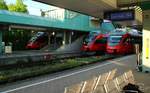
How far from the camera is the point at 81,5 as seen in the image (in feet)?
61.5

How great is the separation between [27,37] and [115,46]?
21072mm

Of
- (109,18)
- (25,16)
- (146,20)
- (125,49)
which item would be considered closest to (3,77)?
(109,18)

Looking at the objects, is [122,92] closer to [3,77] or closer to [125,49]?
[3,77]

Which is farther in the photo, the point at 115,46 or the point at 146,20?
the point at 115,46

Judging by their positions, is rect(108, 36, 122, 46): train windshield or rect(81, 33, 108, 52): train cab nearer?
rect(108, 36, 122, 46): train windshield

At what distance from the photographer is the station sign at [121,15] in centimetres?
2007

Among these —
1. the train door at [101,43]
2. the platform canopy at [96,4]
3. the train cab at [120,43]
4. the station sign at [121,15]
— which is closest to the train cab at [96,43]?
the train door at [101,43]

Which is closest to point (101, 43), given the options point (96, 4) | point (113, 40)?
point (113, 40)

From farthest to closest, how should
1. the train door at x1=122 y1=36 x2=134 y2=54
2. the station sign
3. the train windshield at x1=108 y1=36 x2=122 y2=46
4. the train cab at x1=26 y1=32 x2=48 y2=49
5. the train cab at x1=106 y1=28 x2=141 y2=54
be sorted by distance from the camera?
1. the train cab at x1=26 y1=32 x2=48 y2=49
2. the train door at x1=122 y1=36 x2=134 y2=54
3. the train windshield at x1=108 y1=36 x2=122 y2=46
4. the train cab at x1=106 y1=28 x2=141 y2=54
5. the station sign

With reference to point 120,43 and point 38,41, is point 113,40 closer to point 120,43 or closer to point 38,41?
point 120,43

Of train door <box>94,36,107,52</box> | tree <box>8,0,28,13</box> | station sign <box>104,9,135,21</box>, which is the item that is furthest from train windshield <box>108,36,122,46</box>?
tree <box>8,0,28,13</box>

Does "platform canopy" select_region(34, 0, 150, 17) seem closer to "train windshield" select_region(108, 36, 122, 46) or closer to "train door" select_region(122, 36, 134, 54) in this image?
"train windshield" select_region(108, 36, 122, 46)

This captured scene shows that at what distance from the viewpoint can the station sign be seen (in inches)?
790

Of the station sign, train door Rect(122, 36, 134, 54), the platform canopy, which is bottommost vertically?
train door Rect(122, 36, 134, 54)
